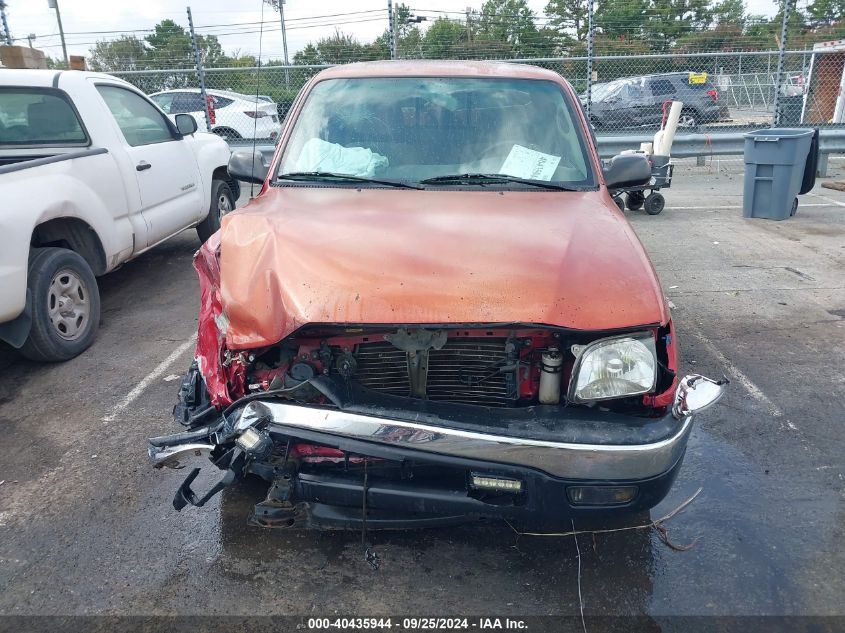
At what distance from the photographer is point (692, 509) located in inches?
123

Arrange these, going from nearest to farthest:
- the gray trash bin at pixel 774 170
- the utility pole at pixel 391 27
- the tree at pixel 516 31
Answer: the gray trash bin at pixel 774 170 → the utility pole at pixel 391 27 → the tree at pixel 516 31

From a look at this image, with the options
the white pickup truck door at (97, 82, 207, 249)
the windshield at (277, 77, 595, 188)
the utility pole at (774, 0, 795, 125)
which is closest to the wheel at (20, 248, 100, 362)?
the white pickup truck door at (97, 82, 207, 249)

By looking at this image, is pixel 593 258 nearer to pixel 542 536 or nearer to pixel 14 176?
pixel 542 536

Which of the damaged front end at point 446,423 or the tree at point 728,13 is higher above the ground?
the tree at point 728,13

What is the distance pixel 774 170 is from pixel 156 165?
7.49 metres

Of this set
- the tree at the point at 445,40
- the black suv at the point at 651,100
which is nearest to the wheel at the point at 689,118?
the black suv at the point at 651,100

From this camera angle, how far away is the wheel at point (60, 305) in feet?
14.8

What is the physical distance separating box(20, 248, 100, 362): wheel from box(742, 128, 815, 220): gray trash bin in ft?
26.1

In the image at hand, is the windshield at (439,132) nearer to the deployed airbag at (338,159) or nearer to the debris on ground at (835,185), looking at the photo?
the deployed airbag at (338,159)

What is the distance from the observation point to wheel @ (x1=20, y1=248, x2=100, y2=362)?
4516 millimetres

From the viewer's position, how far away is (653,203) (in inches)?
370

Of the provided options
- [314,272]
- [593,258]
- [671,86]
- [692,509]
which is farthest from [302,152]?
[671,86]

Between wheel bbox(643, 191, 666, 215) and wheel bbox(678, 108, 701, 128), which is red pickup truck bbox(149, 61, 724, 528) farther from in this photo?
wheel bbox(678, 108, 701, 128)

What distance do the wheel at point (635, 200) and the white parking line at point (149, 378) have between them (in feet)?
22.1
